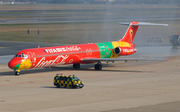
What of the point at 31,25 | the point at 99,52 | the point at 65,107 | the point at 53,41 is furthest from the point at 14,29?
the point at 65,107

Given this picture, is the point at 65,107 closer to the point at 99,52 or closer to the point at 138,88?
the point at 138,88

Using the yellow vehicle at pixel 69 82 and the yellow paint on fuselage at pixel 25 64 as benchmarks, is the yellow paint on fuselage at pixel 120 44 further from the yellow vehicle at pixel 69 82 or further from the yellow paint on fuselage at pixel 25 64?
the yellow vehicle at pixel 69 82

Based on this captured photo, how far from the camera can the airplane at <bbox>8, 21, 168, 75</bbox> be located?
41281 millimetres

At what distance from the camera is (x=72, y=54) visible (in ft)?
150

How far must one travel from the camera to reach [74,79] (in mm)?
32562

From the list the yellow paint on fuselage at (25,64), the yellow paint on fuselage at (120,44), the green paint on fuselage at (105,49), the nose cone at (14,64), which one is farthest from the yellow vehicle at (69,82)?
the yellow paint on fuselage at (120,44)

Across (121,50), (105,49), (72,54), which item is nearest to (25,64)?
(72,54)

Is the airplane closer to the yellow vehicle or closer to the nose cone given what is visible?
Answer: the nose cone

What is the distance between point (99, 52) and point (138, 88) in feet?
57.0

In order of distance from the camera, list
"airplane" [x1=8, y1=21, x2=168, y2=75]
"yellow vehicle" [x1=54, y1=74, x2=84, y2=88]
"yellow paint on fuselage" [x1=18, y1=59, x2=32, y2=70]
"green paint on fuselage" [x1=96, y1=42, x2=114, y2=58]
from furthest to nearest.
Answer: "green paint on fuselage" [x1=96, y1=42, x2=114, y2=58]
"airplane" [x1=8, y1=21, x2=168, y2=75]
"yellow paint on fuselage" [x1=18, y1=59, x2=32, y2=70]
"yellow vehicle" [x1=54, y1=74, x2=84, y2=88]

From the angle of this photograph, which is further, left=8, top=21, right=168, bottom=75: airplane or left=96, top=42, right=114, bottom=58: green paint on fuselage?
left=96, top=42, right=114, bottom=58: green paint on fuselage

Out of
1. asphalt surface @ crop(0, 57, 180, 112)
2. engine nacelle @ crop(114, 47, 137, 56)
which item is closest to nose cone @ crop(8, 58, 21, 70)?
asphalt surface @ crop(0, 57, 180, 112)

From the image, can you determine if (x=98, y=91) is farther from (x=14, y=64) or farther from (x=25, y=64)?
(x=14, y=64)

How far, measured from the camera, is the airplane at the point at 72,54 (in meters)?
41.3
